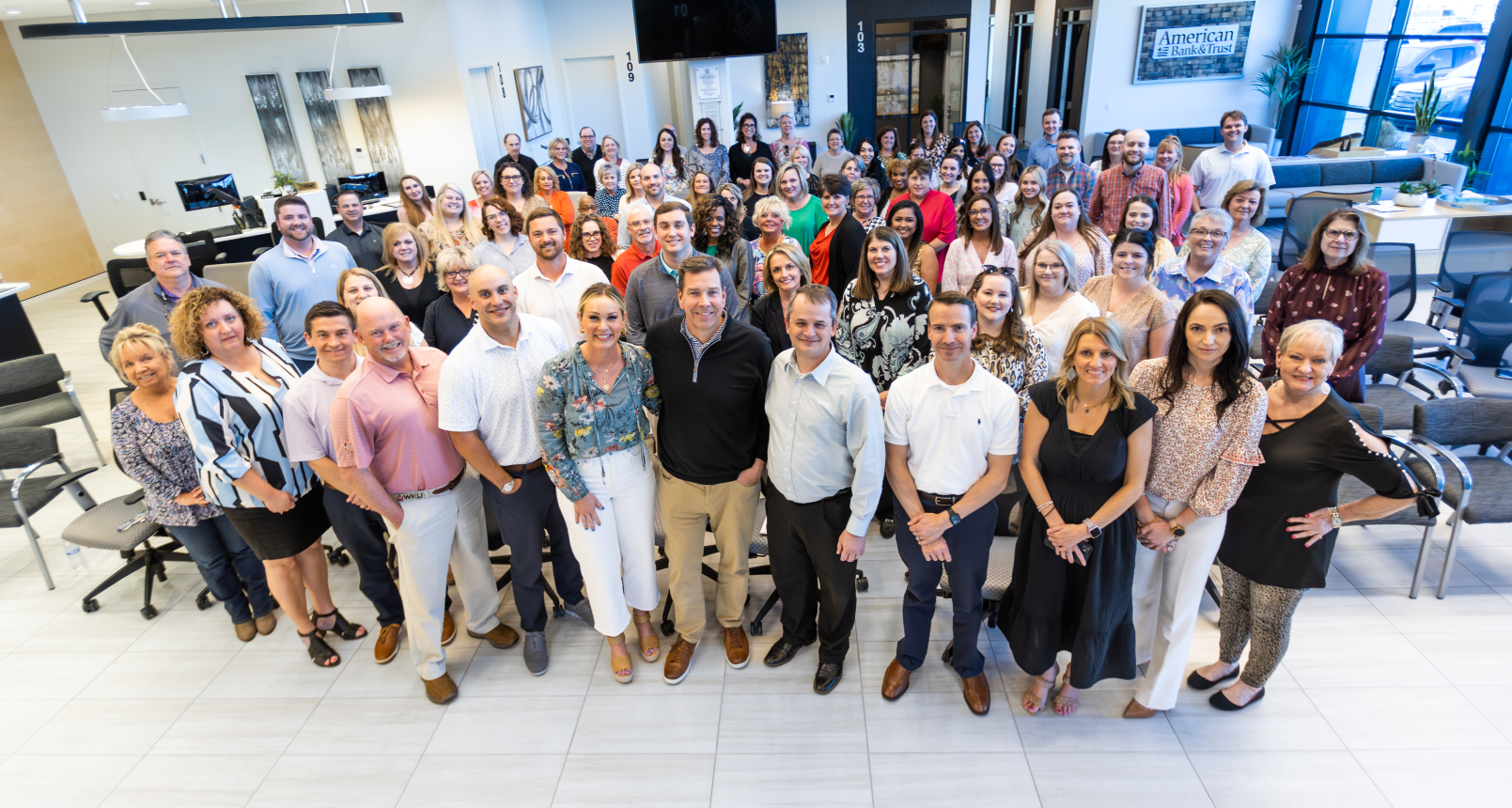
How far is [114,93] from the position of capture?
10883 millimetres

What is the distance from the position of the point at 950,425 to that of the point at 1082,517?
56cm

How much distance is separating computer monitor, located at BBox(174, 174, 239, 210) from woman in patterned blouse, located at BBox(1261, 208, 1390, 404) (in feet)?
36.6

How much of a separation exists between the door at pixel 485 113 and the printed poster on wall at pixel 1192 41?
422 inches

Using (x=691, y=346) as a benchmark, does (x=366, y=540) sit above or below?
Result: below

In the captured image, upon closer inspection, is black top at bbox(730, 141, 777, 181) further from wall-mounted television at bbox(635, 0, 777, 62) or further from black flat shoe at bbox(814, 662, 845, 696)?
black flat shoe at bbox(814, 662, 845, 696)

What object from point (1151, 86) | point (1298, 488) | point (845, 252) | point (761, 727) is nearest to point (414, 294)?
point (845, 252)

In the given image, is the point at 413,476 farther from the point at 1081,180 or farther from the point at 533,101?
the point at 533,101

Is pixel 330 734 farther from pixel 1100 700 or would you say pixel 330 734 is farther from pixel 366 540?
pixel 1100 700

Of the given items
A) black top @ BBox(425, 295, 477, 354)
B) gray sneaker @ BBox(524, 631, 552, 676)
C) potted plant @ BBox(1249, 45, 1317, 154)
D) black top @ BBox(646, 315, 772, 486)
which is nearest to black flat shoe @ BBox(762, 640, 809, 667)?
black top @ BBox(646, 315, 772, 486)

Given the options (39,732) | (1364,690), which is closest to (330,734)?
(39,732)

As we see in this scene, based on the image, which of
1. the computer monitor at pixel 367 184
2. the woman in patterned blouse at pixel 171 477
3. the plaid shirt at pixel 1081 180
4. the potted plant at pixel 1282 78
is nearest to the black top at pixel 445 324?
the woman in patterned blouse at pixel 171 477

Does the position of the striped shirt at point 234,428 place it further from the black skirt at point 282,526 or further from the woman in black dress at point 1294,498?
the woman in black dress at point 1294,498

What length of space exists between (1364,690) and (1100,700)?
1.06 m

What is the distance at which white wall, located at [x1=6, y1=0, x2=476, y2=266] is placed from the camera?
10.4 metres
